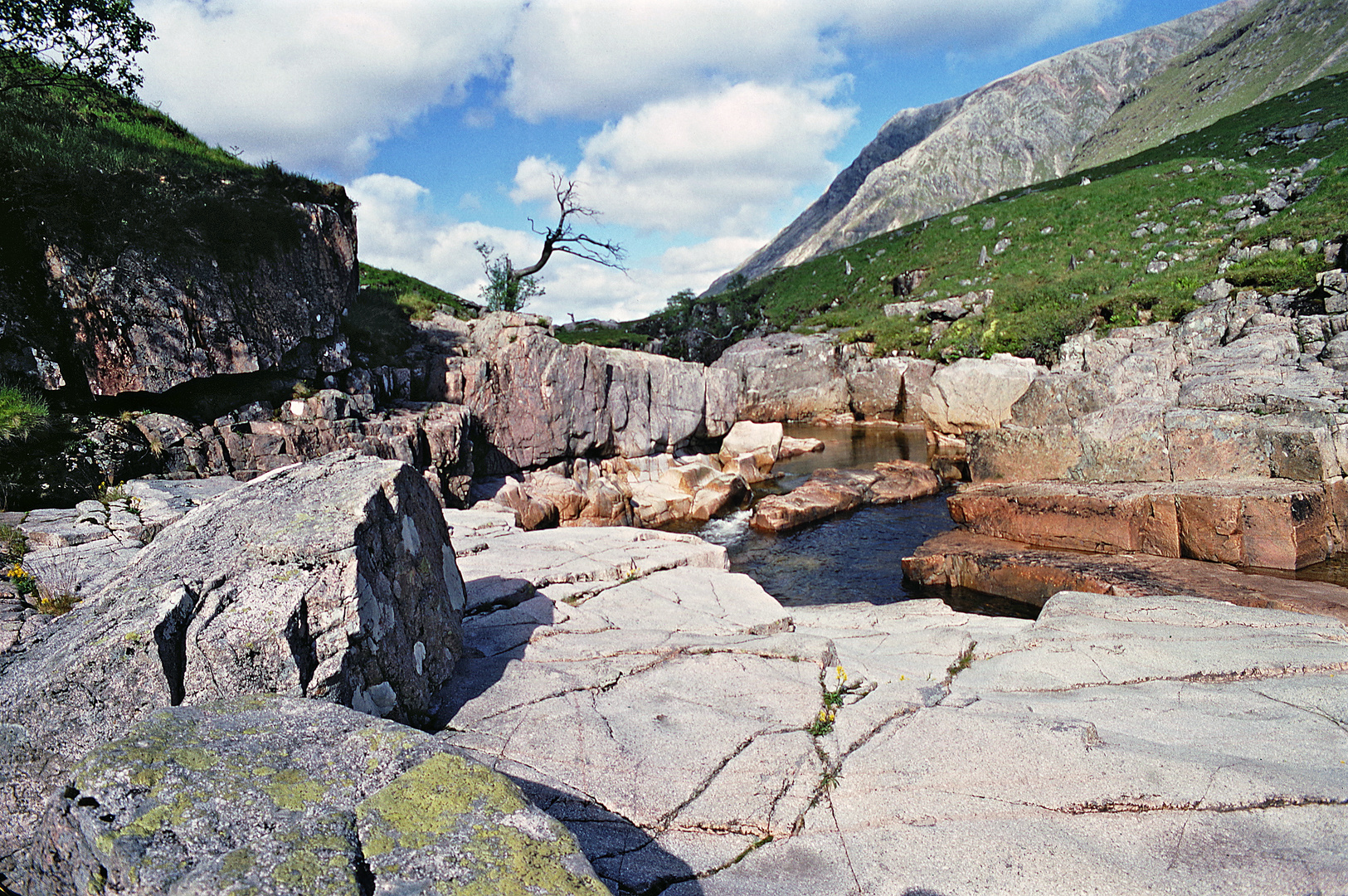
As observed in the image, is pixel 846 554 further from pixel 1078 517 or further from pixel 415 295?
pixel 415 295

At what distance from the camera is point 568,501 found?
21312 mm

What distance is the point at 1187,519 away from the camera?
13977 mm

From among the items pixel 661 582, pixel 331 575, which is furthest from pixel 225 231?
pixel 331 575

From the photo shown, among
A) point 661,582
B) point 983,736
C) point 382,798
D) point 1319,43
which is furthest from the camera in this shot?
point 1319,43

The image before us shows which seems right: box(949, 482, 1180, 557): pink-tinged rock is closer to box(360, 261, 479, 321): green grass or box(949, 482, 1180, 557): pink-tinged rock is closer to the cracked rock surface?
the cracked rock surface

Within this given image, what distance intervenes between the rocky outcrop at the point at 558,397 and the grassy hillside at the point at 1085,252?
19.0 m

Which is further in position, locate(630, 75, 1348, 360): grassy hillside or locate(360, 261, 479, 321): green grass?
locate(630, 75, 1348, 360): grassy hillside

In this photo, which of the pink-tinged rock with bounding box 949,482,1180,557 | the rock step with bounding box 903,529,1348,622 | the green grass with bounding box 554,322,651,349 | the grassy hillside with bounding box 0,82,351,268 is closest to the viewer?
the rock step with bounding box 903,529,1348,622

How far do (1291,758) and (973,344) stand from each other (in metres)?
35.8

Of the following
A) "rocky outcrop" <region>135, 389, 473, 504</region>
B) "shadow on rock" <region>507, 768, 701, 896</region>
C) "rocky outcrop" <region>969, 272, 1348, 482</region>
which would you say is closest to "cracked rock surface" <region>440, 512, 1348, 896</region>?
"shadow on rock" <region>507, 768, 701, 896</region>

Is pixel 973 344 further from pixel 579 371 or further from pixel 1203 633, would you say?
pixel 1203 633

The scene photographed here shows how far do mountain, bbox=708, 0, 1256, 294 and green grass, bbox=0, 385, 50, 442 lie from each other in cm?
15019

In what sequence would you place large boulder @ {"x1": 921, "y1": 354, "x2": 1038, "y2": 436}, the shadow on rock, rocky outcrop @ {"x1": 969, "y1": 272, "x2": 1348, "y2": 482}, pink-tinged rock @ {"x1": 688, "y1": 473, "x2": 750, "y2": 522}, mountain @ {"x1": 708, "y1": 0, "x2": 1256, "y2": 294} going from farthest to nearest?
mountain @ {"x1": 708, "y1": 0, "x2": 1256, "y2": 294} → large boulder @ {"x1": 921, "y1": 354, "x2": 1038, "y2": 436} → pink-tinged rock @ {"x1": 688, "y1": 473, "x2": 750, "y2": 522} → rocky outcrop @ {"x1": 969, "y1": 272, "x2": 1348, "y2": 482} → the shadow on rock

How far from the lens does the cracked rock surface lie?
3766mm
